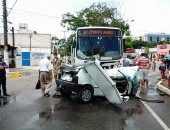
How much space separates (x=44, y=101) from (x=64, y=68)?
156cm

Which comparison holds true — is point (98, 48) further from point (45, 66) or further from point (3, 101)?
point (3, 101)

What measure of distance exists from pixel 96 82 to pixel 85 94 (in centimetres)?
65

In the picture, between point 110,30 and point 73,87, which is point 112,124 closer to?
point 73,87

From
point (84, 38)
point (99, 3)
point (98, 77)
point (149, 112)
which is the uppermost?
point (99, 3)

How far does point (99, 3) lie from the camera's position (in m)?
47.1

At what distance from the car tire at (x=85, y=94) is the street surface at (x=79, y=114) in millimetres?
182

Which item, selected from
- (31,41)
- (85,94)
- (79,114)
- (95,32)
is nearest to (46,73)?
(85,94)

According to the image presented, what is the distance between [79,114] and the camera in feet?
28.4

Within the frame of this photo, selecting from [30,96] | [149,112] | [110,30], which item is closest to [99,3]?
[110,30]

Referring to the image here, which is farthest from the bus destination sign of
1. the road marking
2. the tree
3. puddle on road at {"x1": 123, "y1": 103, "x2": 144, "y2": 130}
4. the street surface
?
the tree

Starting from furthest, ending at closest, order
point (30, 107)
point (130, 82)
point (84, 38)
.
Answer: point (84, 38) < point (130, 82) < point (30, 107)

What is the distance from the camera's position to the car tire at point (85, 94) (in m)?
10.5

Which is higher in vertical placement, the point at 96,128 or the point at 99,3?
the point at 99,3

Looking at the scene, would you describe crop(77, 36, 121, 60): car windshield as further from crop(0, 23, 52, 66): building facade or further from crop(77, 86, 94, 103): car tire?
crop(0, 23, 52, 66): building facade
